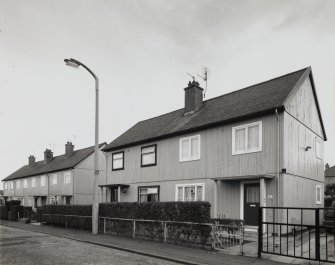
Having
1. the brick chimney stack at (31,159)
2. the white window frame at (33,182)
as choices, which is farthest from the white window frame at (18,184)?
the white window frame at (33,182)

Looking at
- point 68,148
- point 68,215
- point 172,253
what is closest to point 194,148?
point 172,253

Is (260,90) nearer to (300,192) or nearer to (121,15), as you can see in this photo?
(300,192)

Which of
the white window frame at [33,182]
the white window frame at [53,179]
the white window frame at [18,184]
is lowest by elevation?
the white window frame at [18,184]

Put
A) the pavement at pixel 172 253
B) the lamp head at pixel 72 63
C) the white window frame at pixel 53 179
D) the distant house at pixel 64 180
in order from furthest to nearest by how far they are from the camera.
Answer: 1. the white window frame at pixel 53 179
2. the distant house at pixel 64 180
3. the lamp head at pixel 72 63
4. the pavement at pixel 172 253

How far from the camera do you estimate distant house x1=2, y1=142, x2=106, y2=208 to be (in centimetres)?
3850

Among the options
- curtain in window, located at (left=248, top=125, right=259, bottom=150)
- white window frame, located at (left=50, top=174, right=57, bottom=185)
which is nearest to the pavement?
curtain in window, located at (left=248, top=125, right=259, bottom=150)

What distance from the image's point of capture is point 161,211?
48.0 ft

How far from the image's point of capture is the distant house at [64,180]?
38.5m

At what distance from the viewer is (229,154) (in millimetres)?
17312

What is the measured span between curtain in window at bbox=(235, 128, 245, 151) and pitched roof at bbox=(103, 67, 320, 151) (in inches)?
25.3

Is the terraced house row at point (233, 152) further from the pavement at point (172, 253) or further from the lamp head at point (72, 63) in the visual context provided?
the lamp head at point (72, 63)

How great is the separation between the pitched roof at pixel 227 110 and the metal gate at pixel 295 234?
4.81m

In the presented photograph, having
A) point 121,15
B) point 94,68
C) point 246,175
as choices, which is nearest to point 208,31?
point 121,15

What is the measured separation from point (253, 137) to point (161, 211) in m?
5.65
